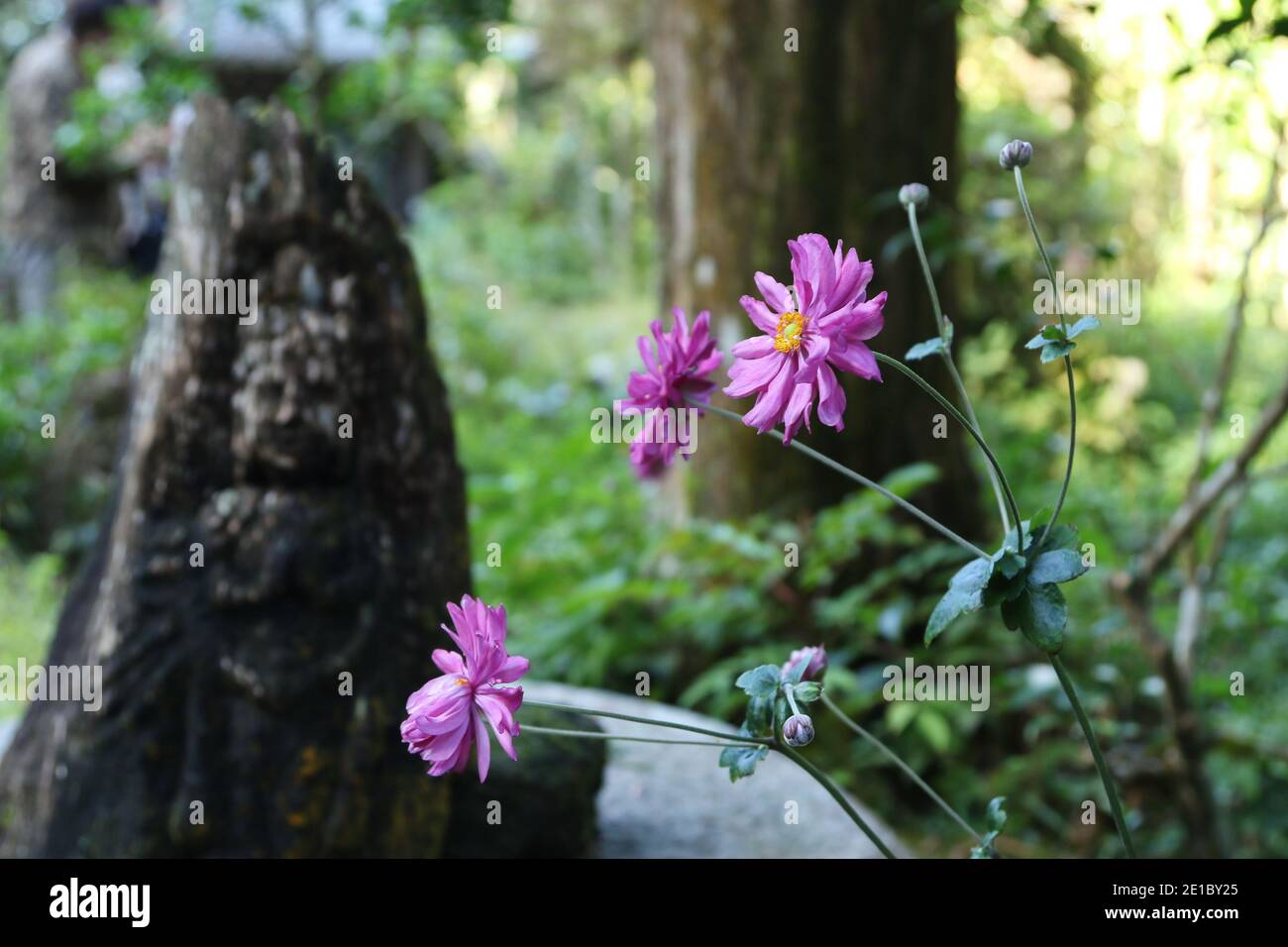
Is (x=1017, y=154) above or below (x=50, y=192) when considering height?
below

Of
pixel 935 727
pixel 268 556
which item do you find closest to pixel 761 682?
pixel 268 556

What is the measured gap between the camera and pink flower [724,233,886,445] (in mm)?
977

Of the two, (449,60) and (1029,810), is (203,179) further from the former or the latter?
(449,60)

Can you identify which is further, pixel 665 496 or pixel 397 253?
pixel 665 496

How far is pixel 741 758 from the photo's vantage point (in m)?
1.08

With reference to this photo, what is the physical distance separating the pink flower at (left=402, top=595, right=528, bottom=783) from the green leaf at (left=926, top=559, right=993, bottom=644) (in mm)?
363

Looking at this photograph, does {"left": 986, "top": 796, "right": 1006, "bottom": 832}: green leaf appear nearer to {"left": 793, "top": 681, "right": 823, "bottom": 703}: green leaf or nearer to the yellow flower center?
{"left": 793, "top": 681, "right": 823, "bottom": 703}: green leaf

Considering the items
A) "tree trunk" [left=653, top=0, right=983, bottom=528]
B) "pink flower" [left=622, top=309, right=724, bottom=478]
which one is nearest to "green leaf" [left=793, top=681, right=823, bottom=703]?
"pink flower" [left=622, top=309, right=724, bottom=478]

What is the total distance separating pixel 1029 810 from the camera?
3.37 metres

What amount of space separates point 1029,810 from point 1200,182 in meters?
5.69

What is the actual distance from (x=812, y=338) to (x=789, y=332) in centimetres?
4

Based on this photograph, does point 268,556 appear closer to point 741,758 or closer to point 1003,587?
point 741,758
